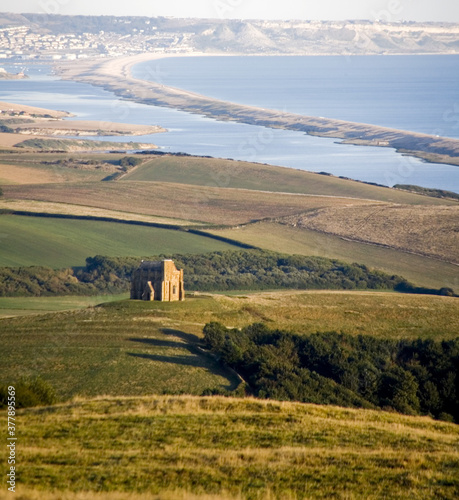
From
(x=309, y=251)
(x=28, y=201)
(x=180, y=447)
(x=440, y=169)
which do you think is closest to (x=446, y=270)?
(x=309, y=251)

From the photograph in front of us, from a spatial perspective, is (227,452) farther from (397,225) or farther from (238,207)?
(238,207)

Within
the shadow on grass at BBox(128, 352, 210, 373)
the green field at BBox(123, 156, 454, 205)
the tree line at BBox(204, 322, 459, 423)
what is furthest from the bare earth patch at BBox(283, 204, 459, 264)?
the shadow on grass at BBox(128, 352, 210, 373)

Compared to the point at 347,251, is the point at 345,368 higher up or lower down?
higher up

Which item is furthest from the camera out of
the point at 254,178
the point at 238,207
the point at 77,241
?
the point at 254,178

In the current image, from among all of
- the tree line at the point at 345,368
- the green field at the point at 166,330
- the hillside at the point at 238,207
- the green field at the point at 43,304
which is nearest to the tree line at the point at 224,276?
the green field at the point at 43,304

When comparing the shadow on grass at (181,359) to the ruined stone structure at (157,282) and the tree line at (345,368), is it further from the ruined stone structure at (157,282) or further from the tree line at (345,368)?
the ruined stone structure at (157,282)

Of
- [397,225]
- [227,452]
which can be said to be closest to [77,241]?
[397,225]

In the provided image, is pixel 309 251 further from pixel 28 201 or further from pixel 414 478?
pixel 414 478
